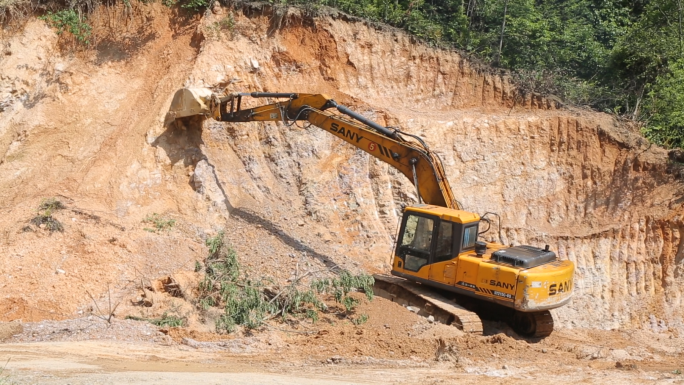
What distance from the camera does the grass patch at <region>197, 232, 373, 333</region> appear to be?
11531 millimetres

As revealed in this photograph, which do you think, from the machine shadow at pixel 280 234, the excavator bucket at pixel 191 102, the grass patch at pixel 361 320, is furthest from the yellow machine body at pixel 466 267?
the excavator bucket at pixel 191 102

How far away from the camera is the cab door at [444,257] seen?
12.2m

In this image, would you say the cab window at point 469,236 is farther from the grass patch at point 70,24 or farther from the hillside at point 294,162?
the grass patch at point 70,24

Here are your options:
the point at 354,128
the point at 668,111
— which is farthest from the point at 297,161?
the point at 668,111

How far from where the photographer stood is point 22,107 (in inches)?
682

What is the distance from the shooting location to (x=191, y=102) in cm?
1568

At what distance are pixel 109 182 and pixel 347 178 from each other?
17.4 ft

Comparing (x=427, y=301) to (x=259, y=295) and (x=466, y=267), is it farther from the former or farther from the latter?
(x=259, y=295)

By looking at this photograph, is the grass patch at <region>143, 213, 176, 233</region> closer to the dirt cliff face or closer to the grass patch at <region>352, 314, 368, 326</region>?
the dirt cliff face

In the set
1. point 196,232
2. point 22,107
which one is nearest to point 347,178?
point 196,232

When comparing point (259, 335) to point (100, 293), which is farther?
point (100, 293)

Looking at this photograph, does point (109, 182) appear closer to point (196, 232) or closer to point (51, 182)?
point (51, 182)

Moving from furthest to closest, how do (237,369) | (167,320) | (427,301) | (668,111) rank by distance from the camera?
(668,111) < (427,301) < (167,320) < (237,369)

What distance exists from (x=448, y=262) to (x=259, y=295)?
3205 mm
